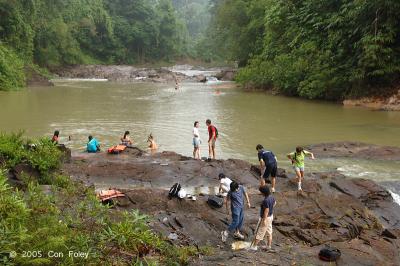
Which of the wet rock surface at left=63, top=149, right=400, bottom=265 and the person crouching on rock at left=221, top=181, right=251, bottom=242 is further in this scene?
the person crouching on rock at left=221, top=181, right=251, bottom=242

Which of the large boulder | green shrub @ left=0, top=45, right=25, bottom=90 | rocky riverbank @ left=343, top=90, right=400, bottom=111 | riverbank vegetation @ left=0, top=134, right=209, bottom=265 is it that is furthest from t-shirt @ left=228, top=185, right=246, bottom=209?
the large boulder

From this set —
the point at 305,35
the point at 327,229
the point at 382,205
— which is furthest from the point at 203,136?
the point at 305,35

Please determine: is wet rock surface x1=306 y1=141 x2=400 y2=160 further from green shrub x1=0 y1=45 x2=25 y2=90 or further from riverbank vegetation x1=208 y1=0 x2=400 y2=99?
green shrub x1=0 y1=45 x2=25 y2=90

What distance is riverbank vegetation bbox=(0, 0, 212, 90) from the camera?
5453cm

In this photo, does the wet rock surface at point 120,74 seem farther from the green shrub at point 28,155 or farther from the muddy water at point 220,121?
the green shrub at point 28,155

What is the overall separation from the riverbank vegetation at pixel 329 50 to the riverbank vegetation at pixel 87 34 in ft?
90.4

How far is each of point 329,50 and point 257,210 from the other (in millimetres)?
28043

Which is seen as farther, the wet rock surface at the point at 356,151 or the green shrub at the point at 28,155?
the wet rock surface at the point at 356,151

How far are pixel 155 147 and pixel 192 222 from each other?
10150mm

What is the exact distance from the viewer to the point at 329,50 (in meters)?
36.7

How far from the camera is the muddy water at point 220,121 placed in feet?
69.3

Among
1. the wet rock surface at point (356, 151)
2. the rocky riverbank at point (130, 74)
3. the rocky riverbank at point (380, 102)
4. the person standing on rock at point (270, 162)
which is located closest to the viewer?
the person standing on rock at point (270, 162)

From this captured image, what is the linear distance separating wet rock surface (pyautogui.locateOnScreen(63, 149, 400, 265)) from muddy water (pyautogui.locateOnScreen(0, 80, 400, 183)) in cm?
325

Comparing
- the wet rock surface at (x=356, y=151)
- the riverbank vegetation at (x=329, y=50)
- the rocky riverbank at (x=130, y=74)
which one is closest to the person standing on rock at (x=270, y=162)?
the wet rock surface at (x=356, y=151)
